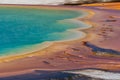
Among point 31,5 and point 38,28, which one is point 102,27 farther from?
point 31,5

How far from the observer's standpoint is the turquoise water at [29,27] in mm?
9969

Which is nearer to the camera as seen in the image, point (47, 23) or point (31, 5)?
point (47, 23)

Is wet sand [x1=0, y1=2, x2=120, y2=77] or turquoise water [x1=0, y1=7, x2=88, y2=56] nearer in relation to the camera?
wet sand [x1=0, y1=2, x2=120, y2=77]

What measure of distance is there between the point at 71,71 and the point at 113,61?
1373 mm

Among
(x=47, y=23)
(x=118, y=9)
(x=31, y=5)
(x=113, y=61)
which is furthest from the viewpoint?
(x=31, y=5)

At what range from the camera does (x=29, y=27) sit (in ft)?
41.6

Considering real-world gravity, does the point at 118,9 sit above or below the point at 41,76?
above

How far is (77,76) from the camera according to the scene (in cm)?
655

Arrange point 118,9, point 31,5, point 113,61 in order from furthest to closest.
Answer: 1. point 31,5
2. point 118,9
3. point 113,61

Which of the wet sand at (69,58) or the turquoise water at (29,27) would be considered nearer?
the wet sand at (69,58)

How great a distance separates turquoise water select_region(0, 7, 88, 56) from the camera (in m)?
9.97

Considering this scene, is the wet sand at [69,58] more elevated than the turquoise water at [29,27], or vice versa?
the turquoise water at [29,27]

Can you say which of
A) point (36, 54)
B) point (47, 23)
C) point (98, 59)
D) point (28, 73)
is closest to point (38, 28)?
point (47, 23)

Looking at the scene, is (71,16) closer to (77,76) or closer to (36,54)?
(36,54)
